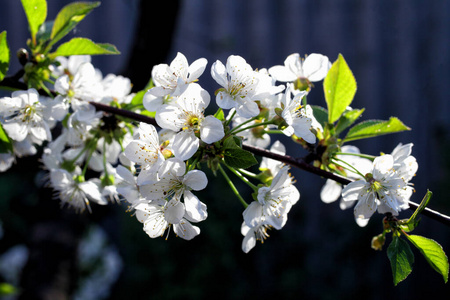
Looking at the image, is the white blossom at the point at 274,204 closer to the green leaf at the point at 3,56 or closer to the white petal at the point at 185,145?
the white petal at the point at 185,145

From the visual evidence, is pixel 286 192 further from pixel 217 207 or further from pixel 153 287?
pixel 153 287

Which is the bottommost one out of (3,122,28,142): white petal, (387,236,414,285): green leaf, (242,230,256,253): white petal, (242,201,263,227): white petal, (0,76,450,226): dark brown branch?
(242,230,256,253): white petal

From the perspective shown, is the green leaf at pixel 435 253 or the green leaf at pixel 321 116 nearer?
the green leaf at pixel 435 253

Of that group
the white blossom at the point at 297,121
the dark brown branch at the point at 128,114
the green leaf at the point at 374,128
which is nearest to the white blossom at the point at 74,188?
the dark brown branch at the point at 128,114

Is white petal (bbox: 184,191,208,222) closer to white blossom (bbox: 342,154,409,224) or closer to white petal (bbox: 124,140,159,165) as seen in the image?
white petal (bbox: 124,140,159,165)

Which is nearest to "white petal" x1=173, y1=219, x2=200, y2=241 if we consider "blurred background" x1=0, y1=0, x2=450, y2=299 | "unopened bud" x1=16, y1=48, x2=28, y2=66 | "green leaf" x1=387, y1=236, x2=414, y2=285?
"green leaf" x1=387, y1=236, x2=414, y2=285

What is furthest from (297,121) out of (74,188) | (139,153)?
(74,188)
